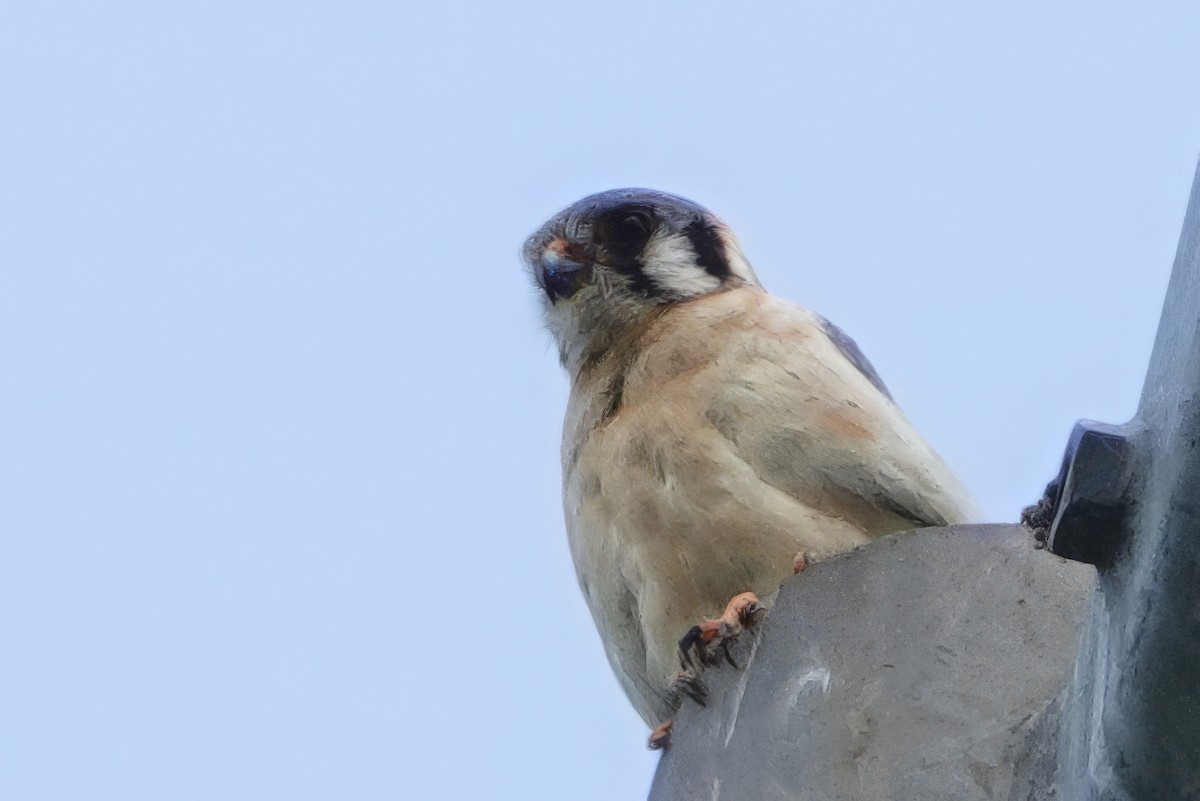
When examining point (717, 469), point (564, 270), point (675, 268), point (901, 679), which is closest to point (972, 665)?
point (901, 679)

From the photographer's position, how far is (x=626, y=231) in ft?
18.6

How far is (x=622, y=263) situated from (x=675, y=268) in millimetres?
199

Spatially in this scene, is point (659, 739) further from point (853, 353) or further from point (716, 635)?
point (853, 353)

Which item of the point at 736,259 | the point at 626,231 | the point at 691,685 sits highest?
the point at 626,231

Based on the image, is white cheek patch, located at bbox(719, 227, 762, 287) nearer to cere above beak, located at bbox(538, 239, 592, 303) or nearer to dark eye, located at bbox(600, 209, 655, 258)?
dark eye, located at bbox(600, 209, 655, 258)

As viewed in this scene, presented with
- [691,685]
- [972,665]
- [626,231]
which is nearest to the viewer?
[972,665]

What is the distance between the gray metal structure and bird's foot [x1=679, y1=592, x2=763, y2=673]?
0.05 metres

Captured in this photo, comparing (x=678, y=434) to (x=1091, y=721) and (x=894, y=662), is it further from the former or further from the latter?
(x=1091, y=721)

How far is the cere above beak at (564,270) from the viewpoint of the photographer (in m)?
5.55

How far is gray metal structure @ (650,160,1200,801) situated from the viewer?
1655 mm

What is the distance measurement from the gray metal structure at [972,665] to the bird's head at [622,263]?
2.47m

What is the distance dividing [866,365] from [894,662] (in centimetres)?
248

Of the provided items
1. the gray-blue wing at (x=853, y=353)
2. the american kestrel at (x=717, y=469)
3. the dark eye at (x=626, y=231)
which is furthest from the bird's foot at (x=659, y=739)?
the dark eye at (x=626, y=231)

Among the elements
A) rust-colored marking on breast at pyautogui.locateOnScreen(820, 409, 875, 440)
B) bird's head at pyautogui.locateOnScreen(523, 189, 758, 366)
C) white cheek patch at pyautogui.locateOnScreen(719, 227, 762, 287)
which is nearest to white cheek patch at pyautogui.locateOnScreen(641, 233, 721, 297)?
bird's head at pyautogui.locateOnScreen(523, 189, 758, 366)
